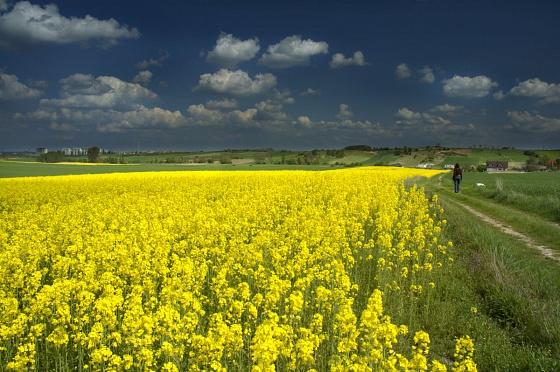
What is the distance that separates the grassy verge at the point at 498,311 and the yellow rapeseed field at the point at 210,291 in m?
0.40

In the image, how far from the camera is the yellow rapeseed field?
15.6ft

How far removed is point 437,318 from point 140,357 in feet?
17.0

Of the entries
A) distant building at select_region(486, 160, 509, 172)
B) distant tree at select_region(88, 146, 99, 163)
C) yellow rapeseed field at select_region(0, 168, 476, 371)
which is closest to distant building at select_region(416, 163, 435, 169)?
distant building at select_region(486, 160, 509, 172)

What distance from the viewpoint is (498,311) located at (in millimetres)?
8492

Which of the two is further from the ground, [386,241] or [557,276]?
[386,241]

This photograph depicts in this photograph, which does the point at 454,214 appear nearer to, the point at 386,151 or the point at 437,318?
the point at 437,318

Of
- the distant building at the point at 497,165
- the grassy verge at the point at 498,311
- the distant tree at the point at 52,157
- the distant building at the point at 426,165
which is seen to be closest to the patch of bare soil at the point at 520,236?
the grassy verge at the point at 498,311

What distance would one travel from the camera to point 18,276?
25.5 feet

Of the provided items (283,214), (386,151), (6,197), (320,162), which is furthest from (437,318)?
(386,151)

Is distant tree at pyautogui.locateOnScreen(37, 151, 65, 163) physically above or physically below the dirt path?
above

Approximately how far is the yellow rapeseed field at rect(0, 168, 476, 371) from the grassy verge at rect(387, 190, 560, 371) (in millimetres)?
400

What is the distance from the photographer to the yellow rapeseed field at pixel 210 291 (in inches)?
188

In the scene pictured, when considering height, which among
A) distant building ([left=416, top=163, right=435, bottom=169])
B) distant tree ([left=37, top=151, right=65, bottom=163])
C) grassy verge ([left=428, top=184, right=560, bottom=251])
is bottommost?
grassy verge ([left=428, top=184, right=560, bottom=251])

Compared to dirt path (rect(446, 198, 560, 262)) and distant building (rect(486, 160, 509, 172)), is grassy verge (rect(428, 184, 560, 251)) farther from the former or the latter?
distant building (rect(486, 160, 509, 172))
